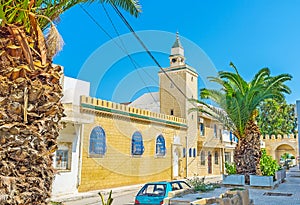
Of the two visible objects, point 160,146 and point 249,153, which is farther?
point 160,146

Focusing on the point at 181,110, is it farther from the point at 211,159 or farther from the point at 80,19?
the point at 80,19

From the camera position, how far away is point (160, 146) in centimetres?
2481

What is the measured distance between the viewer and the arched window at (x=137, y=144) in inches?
840

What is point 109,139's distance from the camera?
740 inches

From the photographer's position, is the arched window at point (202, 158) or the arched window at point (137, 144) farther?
the arched window at point (202, 158)

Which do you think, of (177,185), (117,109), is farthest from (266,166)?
(117,109)

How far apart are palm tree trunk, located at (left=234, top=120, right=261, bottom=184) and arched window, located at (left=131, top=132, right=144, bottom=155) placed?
7.29 metres

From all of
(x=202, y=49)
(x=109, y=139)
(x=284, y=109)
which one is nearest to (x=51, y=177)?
(x=109, y=139)

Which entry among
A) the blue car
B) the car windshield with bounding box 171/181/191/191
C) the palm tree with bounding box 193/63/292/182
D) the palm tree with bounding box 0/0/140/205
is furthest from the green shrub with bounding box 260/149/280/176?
the palm tree with bounding box 0/0/140/205

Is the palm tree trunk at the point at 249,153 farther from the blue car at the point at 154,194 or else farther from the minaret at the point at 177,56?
the minaret at the point at 177,56

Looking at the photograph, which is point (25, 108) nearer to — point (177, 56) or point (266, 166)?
point (266, 166)

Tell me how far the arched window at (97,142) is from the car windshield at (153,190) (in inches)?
260

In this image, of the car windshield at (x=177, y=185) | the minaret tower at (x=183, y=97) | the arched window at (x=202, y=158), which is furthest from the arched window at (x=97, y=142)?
the arched window at (x=202, y=158)

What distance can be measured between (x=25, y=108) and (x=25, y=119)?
138mm
